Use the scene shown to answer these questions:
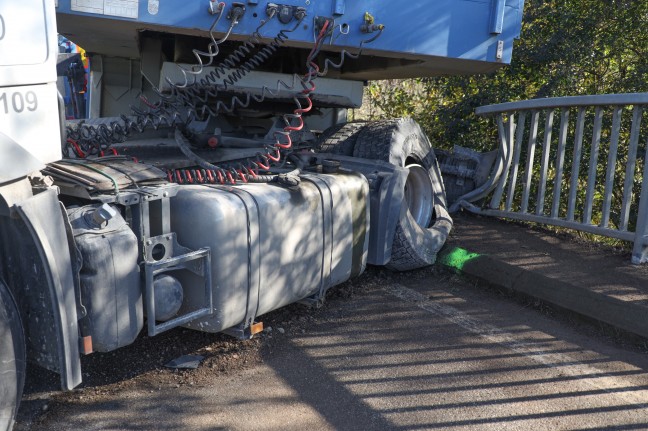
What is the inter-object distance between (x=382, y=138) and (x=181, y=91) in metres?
1.60

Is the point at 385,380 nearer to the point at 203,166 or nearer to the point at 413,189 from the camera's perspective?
the point at 203,166

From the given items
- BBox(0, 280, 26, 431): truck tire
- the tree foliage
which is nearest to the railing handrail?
the tree foliage

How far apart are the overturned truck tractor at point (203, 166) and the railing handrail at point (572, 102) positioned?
1.01 meters

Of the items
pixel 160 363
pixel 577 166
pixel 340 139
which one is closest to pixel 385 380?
pixel 160 363

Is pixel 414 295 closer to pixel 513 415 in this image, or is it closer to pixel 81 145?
pixel 513 415

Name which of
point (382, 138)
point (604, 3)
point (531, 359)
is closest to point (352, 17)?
point (382, 138)

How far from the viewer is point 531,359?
3.99m

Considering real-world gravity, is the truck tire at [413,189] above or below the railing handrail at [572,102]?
below

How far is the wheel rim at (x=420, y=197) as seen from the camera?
19.3ft

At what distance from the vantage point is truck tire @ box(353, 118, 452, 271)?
5094mm

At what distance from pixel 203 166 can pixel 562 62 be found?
556 centimetres

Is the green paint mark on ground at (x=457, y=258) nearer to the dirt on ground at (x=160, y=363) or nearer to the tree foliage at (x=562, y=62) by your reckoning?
the dirt on ground at (x=160, y=363)

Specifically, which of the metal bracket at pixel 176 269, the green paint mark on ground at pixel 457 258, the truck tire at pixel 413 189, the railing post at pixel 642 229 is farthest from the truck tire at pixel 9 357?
the railing post at pixel 642 229

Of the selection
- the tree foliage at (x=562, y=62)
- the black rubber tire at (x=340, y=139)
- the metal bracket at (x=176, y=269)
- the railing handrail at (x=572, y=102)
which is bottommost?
the metal bracket at (x=176, y=269)
